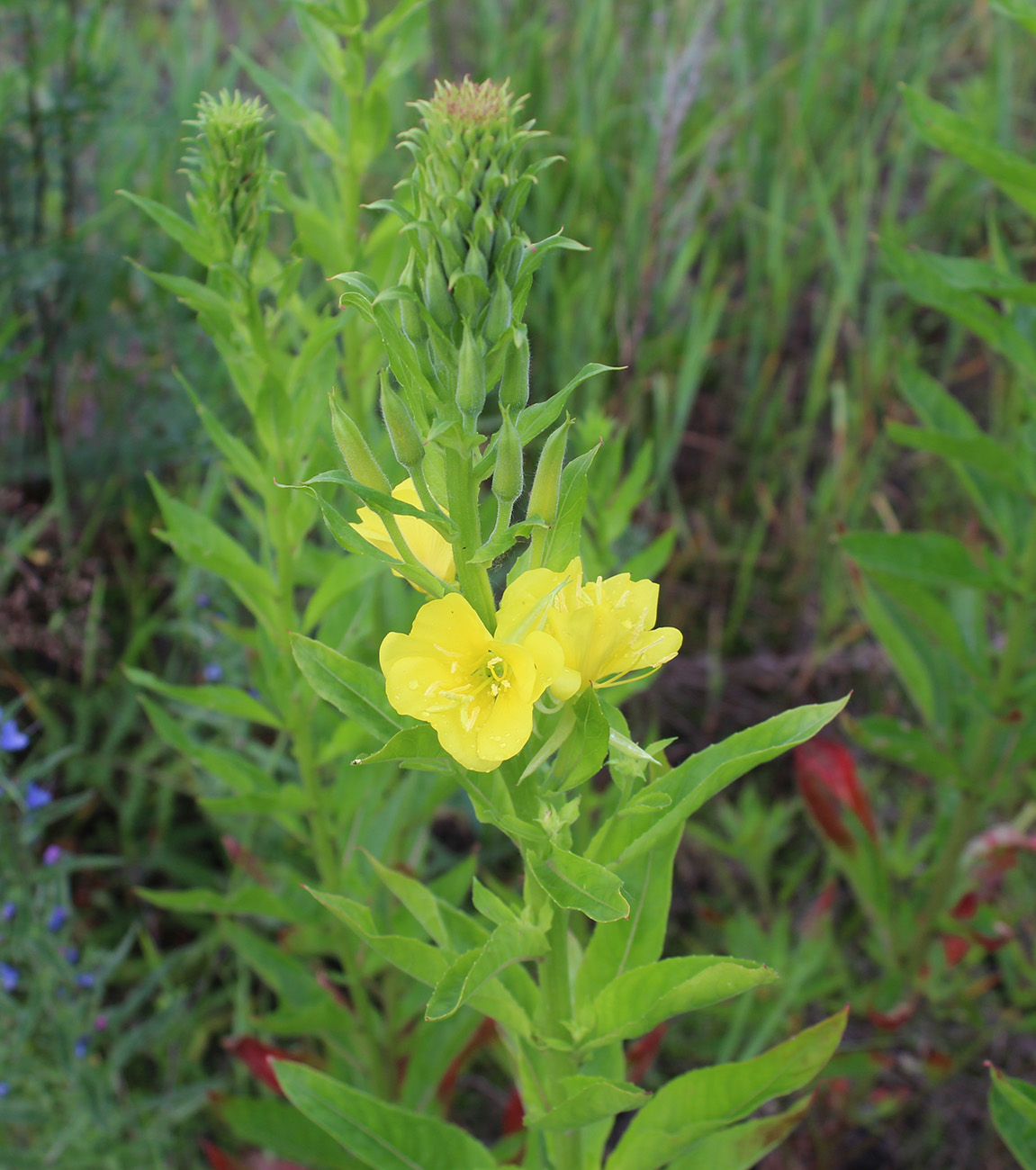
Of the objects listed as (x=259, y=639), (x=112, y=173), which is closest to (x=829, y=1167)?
(x=259, y=639)

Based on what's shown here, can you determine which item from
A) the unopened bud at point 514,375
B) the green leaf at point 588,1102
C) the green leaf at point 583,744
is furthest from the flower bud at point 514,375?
the green leaf at point 588,1102

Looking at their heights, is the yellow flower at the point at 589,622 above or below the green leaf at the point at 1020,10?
below

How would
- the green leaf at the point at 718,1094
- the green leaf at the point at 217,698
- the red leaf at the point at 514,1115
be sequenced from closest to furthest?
1. the green leaf at the point at 718,1094
2. the green leaf at the point at 217,698
3. the red leaf at the point at 514,1115

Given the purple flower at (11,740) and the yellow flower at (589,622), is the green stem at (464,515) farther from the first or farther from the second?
the purple flower at (11,740)

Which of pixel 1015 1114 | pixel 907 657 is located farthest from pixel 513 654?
pixel 907 657

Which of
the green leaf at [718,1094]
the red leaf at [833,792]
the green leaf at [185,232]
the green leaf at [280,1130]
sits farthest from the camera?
the red leaf at [833,792]

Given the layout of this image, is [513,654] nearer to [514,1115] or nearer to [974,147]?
[514,1115]
